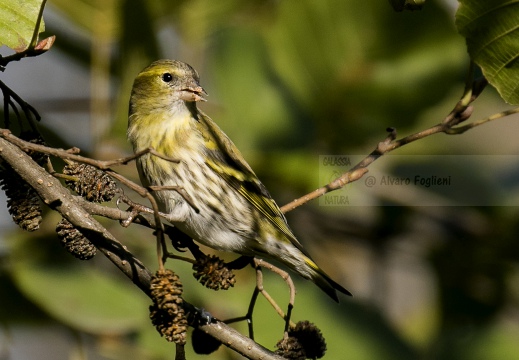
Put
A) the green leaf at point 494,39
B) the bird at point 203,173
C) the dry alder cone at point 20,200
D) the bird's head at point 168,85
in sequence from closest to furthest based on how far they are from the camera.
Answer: the dry alder cone at point 20,200 → the green leaf at point 494,39 → the bird at point 203,173 → the bird's head at point 168,85

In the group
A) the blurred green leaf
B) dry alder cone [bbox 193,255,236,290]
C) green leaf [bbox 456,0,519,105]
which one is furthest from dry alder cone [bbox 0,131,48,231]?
the blurred green leaf

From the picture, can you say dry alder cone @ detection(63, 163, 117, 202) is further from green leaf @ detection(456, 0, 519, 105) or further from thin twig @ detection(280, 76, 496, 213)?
green leaf @ detection(456, 0, 519, 105)

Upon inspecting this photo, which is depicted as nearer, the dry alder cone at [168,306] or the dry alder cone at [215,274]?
the dry alder cone at [168,306]

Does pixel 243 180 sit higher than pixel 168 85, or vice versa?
pixel 168 85

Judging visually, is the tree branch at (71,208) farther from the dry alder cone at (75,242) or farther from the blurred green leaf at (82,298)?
the blurred green leaf at (82,298)

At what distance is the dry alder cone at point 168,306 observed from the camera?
1701 millimetres

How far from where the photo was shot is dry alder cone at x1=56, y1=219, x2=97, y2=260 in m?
1.78

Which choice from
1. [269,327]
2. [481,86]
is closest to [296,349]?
[481,86]

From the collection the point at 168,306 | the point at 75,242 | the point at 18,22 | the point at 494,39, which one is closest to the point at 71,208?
the point at 75,242

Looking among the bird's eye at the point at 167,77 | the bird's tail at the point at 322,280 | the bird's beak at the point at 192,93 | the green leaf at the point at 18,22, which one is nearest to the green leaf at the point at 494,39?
the green leaf at the point at 18,22

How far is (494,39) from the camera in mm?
1963

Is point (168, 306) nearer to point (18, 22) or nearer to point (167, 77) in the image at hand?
point (18, 22)

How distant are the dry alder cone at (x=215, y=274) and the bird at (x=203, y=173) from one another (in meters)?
0.69

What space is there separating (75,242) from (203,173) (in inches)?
49.7
